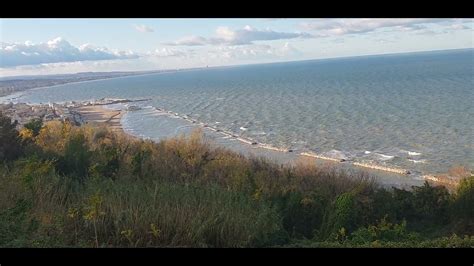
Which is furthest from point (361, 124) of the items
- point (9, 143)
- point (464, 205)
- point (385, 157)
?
point (9, 143)

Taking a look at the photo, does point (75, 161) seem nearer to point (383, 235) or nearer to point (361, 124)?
point (383, 235)

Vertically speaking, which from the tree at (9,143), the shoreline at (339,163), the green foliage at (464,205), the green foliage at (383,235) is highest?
the tree at (9,143)

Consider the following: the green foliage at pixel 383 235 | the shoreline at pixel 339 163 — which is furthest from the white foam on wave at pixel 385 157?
the green foliage at pixel 383 235

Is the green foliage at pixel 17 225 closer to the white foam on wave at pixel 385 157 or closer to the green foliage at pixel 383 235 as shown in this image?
the green foliage at pixel 383 235
